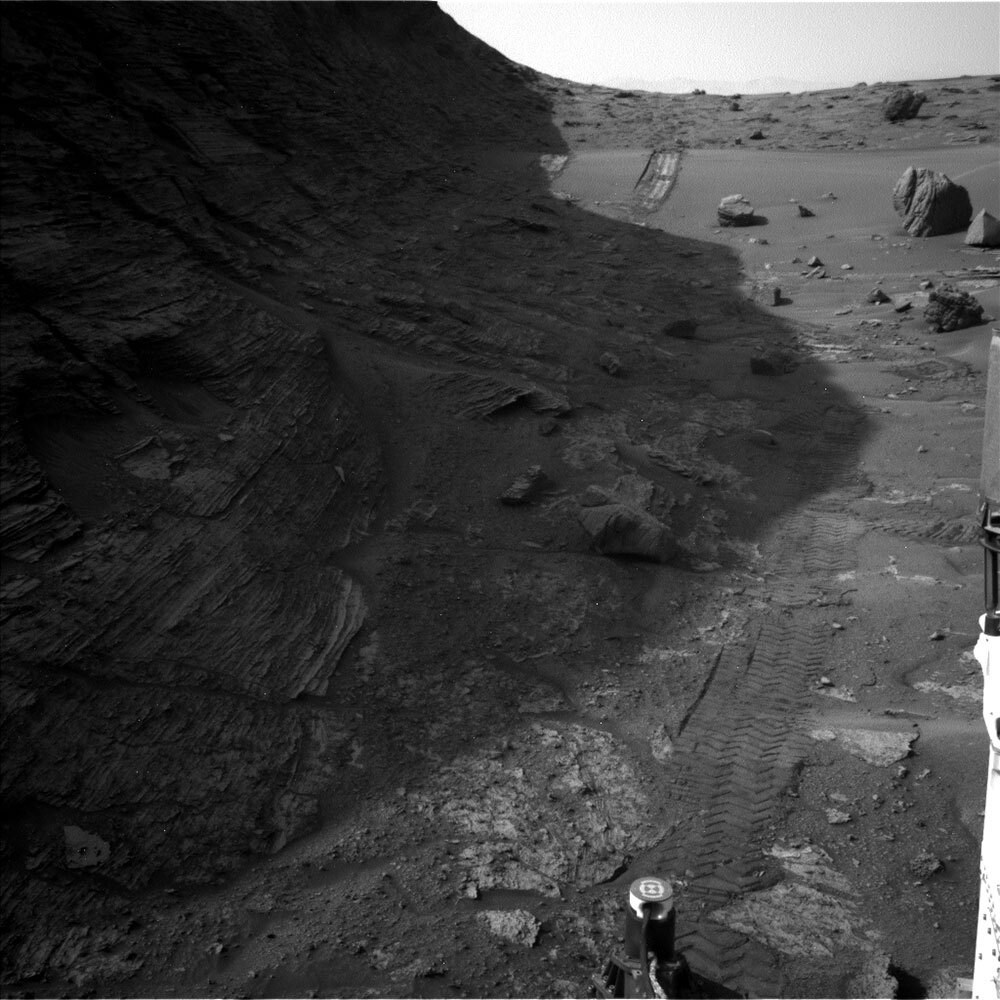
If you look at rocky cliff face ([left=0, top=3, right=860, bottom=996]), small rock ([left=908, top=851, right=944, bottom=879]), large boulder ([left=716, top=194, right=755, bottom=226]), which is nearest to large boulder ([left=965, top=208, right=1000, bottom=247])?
large boulder ([left=716, top=194, right=755, bottom=226])

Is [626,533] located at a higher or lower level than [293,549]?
lower

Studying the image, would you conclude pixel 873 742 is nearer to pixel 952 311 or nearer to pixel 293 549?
pixel 293 549

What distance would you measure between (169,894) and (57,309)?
308cm

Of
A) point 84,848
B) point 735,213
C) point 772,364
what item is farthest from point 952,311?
point 84,848

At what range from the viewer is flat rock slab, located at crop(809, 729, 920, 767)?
521 cm

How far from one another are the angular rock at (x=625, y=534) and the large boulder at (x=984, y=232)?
9043mm

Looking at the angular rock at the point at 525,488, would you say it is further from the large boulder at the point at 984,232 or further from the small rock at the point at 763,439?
the large boulder at the point at 984,232

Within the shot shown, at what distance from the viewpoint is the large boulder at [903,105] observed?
61.3 feet

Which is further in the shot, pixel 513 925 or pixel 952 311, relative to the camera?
pixel 952 311

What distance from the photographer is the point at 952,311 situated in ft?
36.1

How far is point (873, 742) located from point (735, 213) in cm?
1152

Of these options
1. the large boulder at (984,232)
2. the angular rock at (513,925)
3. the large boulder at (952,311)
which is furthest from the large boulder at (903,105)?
the angular rock at (513,925)

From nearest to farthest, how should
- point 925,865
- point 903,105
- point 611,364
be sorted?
1. point 925,865
2. point 611,364
3. point 903,105

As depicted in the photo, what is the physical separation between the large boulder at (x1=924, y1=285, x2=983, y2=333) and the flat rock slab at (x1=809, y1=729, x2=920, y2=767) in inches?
275
